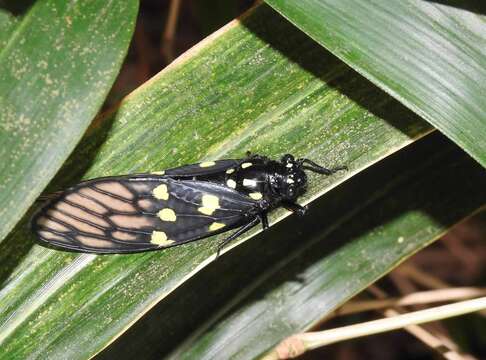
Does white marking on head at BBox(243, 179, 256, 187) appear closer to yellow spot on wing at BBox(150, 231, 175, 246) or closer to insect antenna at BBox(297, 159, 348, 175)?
insect antenna at BBox(297, 159, 348, 175)

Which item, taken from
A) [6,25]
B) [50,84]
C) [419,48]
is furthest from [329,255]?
[6,25]

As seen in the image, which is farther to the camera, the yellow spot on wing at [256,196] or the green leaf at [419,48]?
the yellow spot on wing at [256,196]

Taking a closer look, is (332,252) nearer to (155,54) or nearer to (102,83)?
(102,83)

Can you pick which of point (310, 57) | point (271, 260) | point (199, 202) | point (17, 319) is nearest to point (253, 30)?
point (310, 57)

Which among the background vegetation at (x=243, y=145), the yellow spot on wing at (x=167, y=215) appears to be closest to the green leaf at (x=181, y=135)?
the background vegetation at (x=243, y=145)

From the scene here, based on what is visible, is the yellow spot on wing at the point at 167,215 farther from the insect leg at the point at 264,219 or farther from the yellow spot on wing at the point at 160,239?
the insect leg at the point at 264,219

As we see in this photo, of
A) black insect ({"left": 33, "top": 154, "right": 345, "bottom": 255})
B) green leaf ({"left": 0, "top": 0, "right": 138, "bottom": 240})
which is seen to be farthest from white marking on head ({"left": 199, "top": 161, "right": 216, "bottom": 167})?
green leaf ({"left": 0, "top": 0, "right": 138, "bottom": 240})
